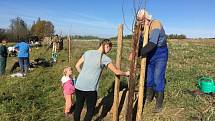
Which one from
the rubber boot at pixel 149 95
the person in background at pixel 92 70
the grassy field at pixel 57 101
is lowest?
the grassy field at pixel 57 101

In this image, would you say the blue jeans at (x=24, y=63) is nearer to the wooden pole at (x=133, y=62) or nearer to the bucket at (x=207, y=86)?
the bucket at (x=207, y=86)

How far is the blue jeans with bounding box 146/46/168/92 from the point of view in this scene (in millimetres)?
7102

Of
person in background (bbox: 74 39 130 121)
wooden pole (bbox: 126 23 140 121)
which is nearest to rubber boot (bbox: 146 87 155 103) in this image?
wooden pole (bbox: 126 23 140 121)

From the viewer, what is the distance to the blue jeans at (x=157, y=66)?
7102 millimetres

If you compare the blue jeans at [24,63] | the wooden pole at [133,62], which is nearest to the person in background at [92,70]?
the wooden pole at [133,62]

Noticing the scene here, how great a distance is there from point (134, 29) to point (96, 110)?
3102mm

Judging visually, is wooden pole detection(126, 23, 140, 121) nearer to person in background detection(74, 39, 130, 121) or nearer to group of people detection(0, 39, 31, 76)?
person in background detection(74, 39, 130, 121)

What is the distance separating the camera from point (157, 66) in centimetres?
712

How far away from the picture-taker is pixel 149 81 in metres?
7.55

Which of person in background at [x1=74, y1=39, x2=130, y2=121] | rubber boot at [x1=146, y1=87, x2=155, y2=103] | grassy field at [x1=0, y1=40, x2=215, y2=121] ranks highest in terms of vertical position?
person in background at [x1=74, y1=39, x2=130, y2=121]

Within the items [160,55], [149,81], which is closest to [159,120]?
[149,81]

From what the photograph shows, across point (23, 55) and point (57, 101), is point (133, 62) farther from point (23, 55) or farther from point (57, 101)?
point (23, 55)

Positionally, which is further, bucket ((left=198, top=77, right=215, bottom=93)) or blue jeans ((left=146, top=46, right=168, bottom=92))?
bucket ((left=198, top=77, right=215, bottom=93))

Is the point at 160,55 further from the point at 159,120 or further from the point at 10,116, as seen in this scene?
the point at 10,116
